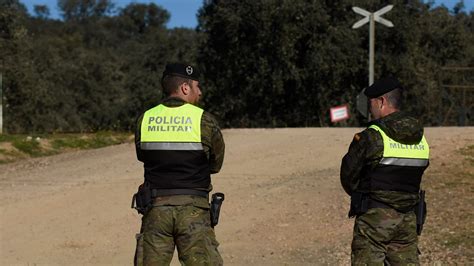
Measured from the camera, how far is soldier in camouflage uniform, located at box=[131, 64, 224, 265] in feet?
15.1

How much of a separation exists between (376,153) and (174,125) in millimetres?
1262

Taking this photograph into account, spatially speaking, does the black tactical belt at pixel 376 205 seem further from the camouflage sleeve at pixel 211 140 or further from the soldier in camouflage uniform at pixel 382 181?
the camouflage sleeve at pixel 211 140

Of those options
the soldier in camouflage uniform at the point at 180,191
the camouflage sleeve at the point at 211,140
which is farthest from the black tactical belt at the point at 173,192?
the camouflage sleeve at the point at 211,140

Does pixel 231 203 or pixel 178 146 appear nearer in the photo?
pixel 178 146

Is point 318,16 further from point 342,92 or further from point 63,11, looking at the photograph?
Result: point 63,11

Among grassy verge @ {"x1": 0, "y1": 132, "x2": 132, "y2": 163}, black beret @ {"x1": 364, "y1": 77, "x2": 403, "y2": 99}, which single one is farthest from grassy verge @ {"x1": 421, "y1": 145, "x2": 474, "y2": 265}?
grassy verge @ {"x1": 0, "y1": 132, "x2": 132, "y2": 163}

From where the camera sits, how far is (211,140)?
4652mm

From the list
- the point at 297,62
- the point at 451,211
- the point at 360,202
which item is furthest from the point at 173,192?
the point at 297,62

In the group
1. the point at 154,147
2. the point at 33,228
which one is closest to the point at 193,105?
the point at 154,147

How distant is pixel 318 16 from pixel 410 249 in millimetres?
31944

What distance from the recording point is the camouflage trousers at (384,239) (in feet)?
14.9

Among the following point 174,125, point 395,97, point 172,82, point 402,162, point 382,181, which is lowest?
point 382,181

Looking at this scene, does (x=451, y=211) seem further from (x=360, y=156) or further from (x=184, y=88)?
(x=184, y=88)

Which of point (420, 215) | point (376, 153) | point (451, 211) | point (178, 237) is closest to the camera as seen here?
point (376, 153)
